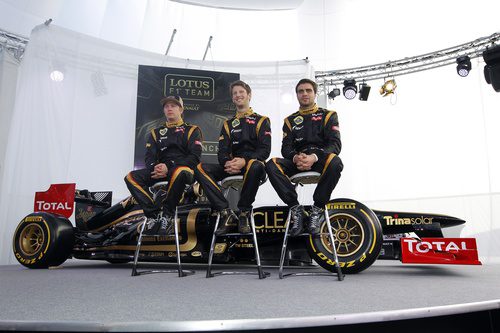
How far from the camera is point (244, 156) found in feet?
9.95

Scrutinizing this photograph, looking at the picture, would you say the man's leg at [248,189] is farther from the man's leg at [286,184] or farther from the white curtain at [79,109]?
the white curtain at [79,109]

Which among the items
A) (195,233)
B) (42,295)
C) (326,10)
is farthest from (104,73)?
(42,295)

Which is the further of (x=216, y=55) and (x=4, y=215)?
(x=216, y=55)

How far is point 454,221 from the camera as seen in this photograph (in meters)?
3.08

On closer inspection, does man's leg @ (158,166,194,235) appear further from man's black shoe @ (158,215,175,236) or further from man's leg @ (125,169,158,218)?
man's leg @ (125,169,158,218)

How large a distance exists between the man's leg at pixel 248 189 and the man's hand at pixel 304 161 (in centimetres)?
28

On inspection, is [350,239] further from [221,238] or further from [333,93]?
[333,93]

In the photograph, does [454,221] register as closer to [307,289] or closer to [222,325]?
[307,289]

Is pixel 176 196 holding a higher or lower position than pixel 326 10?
lower

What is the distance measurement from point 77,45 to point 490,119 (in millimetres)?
6874

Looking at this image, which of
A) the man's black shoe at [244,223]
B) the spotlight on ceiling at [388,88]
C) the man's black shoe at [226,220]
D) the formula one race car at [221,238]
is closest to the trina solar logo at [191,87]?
the formula one race car at [221,238]

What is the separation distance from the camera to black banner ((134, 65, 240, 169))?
20.1ft

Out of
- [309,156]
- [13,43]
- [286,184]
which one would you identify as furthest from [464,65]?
[13,43]

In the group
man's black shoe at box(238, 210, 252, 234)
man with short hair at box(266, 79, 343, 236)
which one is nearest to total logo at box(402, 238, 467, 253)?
man with short hair at box(266, 79, 343, 236)
